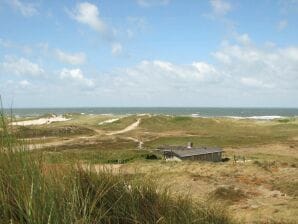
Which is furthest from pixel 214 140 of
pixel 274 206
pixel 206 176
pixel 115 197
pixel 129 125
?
pixel 115 197

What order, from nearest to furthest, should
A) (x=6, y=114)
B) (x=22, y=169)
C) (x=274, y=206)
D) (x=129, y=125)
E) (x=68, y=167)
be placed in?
(x=22, y=169)
(x=6, y=114)
(x=68, y=167)
(x=274, y=206)
(x=129, y=125)

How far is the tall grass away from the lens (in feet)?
13.2

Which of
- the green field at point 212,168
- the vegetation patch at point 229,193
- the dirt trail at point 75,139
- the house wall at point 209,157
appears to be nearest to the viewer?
the dirt trail at point 75,139

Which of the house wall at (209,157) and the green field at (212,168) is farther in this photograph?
the house wall at (209,157)

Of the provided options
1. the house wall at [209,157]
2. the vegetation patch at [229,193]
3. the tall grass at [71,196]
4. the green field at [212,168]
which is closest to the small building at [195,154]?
the house wall at [209,157]

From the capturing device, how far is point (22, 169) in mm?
4320

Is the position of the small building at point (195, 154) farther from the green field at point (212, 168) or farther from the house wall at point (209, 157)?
the green field at point (212, 168)

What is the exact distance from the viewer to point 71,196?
4508 millimetres

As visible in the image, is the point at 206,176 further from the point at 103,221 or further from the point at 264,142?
the point at 264,142

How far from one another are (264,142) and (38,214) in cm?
6335

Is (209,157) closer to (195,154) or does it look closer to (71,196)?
(195,154)

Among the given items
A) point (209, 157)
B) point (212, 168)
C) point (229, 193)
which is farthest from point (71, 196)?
point (209, 157)

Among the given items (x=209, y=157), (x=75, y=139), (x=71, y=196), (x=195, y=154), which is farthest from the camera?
(x=75, y=139)

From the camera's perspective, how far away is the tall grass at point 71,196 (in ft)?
13.2
